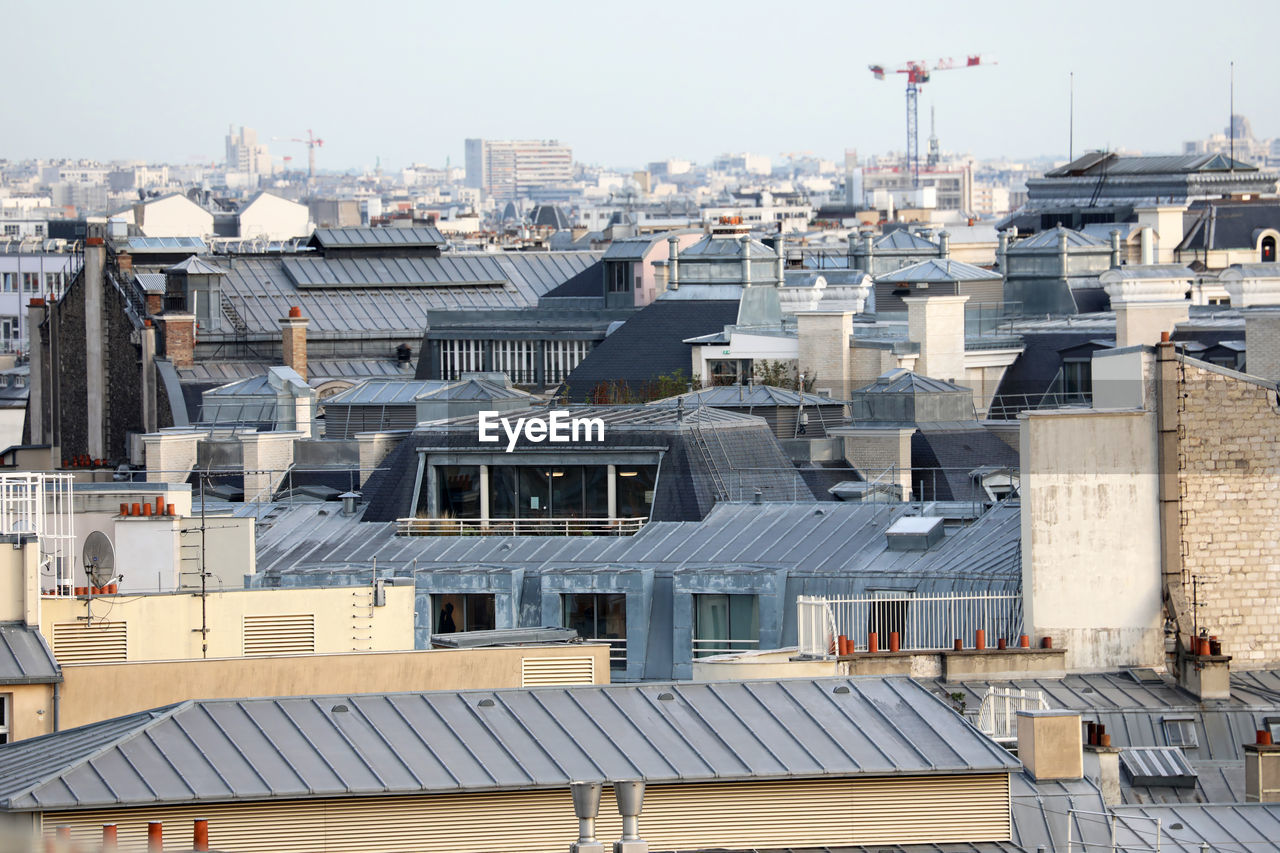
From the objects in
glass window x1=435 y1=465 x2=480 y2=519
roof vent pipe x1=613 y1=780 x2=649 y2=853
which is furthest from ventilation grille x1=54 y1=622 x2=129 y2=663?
glass window x1=435 y1=465 x2=480 y2=519

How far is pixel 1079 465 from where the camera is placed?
34531mm

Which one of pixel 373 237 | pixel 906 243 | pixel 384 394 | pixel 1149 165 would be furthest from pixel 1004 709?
pixel 1149 165

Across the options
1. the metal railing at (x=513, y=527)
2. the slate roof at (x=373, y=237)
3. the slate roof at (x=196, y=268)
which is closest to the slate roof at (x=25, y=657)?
the metal railing at (x=513, y=527)

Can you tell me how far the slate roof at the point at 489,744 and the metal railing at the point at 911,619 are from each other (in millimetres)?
8015

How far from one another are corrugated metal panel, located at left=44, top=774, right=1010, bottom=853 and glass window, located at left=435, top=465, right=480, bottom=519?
24336mm

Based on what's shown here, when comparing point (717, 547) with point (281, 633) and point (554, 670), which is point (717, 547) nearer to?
point (281, 633)

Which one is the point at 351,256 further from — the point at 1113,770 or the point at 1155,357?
the point at 1113,770

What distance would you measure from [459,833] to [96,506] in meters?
20.0

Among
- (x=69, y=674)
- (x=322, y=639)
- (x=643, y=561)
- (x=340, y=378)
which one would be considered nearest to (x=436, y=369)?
(x=340, y=378)

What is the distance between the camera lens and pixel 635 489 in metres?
49.2

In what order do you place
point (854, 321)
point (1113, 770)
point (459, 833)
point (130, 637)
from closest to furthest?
point (459, 833) → point (1113, 770) → point (130, 637) → point (854, 321)

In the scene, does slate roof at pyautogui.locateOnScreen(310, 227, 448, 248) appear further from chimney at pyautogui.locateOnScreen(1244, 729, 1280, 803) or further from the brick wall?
chimney at pyautogui.locateOnScreen(1244, 729, 1280, 803)

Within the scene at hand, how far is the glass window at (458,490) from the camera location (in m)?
49.6

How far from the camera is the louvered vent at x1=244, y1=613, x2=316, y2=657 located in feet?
113
